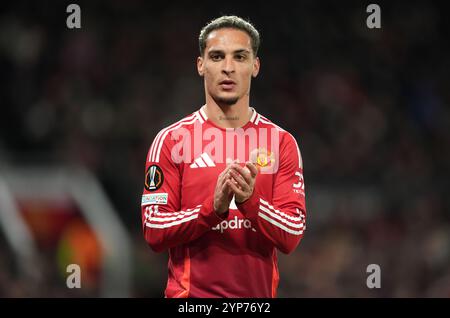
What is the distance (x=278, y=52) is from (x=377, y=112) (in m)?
1.85

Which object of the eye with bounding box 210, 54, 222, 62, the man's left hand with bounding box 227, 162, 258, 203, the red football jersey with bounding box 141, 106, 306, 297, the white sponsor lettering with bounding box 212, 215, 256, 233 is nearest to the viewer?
the man's left hand with bounding box 227, 162, 258, 203

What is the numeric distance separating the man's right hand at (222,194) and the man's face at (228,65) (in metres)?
0.55

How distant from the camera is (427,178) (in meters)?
9.35

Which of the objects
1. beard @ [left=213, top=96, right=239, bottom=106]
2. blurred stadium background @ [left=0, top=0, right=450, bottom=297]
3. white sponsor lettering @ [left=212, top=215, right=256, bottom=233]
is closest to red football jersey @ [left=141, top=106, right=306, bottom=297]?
white sponsor lettering @ [left=212, top=215, right=256, bottom=233]

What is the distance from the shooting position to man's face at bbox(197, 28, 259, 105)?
4.16m

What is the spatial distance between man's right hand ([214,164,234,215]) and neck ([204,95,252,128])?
521 millimetres

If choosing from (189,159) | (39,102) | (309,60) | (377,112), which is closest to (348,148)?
(377,112)

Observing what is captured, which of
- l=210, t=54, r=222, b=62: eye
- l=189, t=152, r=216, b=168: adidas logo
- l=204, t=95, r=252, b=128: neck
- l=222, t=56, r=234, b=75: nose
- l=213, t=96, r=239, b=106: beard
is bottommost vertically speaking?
l=189, t=152, r=216, b=168: adidas logo

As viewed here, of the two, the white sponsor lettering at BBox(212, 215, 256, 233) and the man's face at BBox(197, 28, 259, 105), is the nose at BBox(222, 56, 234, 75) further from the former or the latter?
the white sponsor lettering at BBox(212, 215, 256, 233)

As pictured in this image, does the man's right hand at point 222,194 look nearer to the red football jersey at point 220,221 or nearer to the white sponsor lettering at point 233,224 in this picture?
the red football jersey at point 220,221

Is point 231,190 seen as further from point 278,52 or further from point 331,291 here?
point 278,52

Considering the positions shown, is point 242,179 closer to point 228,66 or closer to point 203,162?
point 203,162

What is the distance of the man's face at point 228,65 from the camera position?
13.6 ft

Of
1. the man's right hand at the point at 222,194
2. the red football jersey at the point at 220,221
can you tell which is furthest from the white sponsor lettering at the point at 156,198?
the man's right hand at the point at 222,194
